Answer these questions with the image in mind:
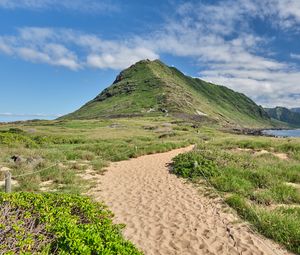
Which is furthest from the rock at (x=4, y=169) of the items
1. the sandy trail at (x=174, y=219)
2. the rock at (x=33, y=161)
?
the sandy trail at (x=174, y=219)

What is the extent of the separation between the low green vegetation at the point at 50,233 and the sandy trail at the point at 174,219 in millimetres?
1763

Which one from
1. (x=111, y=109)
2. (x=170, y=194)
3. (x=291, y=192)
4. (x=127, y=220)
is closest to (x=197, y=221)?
(x=127, y=220)

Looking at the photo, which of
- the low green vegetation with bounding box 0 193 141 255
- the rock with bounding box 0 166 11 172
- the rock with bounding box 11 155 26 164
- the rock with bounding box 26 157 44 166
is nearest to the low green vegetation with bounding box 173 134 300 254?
the low green vegetation with bounding box 0 193 141 255

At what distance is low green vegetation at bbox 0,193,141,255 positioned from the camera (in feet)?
20.7

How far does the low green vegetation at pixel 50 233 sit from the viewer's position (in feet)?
20.7

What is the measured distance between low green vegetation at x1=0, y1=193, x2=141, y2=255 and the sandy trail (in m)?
1.76

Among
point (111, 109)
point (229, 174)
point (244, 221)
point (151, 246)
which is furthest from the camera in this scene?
point (111, 109)

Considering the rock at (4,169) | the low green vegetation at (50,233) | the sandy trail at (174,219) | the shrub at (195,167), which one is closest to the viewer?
the low green vegetation at (50,233)

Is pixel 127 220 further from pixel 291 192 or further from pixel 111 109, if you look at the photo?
pixel 111 109

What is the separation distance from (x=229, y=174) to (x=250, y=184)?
1800 millimetres

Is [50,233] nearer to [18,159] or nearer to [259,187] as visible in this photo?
[259,187]

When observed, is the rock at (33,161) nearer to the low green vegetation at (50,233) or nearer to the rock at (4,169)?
the rock at (4,169)

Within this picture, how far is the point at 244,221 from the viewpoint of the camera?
11055mm

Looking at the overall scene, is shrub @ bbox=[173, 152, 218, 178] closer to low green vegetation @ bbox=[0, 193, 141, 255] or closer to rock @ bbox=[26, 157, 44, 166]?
rock @ bbox=[26, 157, 44, 166]
